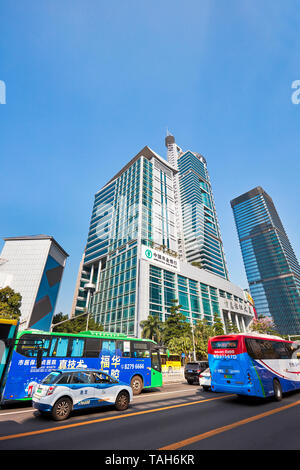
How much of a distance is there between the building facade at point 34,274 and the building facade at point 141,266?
1137 cm

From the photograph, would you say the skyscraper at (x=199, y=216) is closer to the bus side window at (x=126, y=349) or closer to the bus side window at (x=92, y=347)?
the bus side window at (x=126, y=349)

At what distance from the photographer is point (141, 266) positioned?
57.7 meters

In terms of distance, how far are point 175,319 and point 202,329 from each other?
10.7 m

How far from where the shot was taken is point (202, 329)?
55812mm

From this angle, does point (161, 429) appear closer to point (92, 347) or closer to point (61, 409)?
point (61, 409)

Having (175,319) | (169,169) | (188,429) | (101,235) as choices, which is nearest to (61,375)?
(188,429)

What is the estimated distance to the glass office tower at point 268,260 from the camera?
14475 cm

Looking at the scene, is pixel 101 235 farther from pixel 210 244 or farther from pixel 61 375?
pixel 61 375

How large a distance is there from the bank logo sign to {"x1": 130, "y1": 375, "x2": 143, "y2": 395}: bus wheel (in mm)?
44892

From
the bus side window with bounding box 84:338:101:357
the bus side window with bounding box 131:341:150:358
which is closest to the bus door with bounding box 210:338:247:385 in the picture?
the bus side window with bounding box 131:341:150:358

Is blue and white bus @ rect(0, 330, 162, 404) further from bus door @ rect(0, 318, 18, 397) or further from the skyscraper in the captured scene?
the skyscraper

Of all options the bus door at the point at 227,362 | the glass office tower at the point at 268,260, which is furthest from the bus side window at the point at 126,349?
the glass office tower at the point at 268,260

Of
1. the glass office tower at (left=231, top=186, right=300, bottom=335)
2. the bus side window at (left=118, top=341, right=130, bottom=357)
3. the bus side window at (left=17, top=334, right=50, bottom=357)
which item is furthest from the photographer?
the glass office tower at (left=231, top=186, right=300, bottom=335)

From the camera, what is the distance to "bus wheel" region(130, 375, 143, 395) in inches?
549
